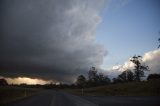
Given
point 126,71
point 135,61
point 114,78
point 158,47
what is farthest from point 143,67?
point 158,47

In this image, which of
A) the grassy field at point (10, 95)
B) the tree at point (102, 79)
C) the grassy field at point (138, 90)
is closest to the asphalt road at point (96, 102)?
the grassy field at point (10, 95)

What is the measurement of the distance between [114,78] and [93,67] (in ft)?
57.2

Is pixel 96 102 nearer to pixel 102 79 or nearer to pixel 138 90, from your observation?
pixel 138 90

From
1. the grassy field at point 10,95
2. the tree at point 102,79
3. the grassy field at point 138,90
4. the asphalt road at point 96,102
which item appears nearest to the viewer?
the asphalt road at point 96,102

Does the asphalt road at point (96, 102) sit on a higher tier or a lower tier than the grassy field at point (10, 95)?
lower

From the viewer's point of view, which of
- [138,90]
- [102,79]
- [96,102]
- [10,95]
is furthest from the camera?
[102,79]

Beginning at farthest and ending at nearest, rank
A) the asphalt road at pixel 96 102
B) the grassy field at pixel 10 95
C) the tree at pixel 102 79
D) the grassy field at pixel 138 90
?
1. the tree at pixel 102 79
2. the grassy field at pixel 138 90
3. the grassy field at pixel 10 95
4. the asphalt road at pixel 96 102

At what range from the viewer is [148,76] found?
462 ft

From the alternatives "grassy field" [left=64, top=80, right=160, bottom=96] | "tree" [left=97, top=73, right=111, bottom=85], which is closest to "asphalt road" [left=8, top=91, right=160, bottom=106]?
"grassy field" [left=64, top=80, right=160, bottom=96]

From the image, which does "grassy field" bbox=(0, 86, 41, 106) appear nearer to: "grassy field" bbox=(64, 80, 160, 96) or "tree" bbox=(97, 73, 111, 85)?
"grassy field" bbox=(64, 80, 160, 96)

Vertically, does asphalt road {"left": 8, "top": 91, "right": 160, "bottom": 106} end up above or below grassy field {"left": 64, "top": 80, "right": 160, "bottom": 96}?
below

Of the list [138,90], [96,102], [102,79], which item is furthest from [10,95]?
[102,79]

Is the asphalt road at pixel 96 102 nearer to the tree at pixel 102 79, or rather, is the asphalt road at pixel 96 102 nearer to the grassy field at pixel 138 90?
the grassy field at pixel 138 90

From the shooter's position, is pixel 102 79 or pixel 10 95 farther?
pixel 102 79
